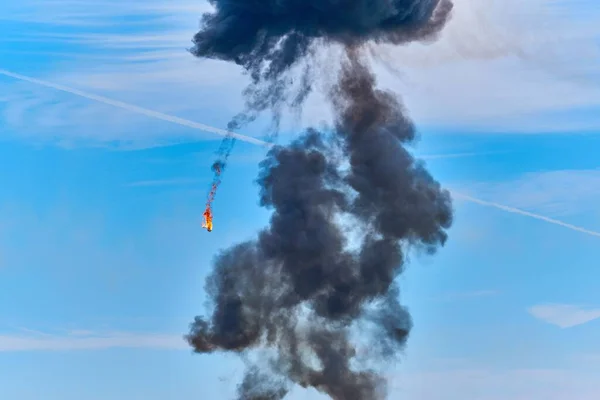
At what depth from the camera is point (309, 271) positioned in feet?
578

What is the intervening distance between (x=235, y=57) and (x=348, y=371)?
1568 inches

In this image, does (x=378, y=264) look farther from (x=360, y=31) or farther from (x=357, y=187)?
(x=360, y=31)

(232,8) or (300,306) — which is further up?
(232,8)

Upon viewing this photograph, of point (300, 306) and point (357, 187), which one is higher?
point (357, 187)

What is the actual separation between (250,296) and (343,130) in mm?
23012

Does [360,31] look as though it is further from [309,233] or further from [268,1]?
[309,233]

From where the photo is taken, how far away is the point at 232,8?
173125 millimetres

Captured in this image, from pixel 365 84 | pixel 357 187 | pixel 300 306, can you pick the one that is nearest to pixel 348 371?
pixel 300 306

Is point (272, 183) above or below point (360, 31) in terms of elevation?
below

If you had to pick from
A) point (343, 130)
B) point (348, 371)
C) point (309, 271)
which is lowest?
point (348, 371)

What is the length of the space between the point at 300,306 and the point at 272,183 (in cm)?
1526

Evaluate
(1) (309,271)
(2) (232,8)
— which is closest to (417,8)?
(2) (232,8)

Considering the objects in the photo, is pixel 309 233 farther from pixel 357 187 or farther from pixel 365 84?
pixel 365 84

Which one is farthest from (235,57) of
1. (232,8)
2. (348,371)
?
(348,371)
